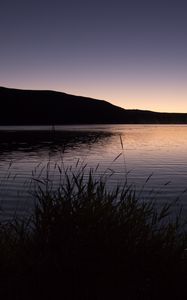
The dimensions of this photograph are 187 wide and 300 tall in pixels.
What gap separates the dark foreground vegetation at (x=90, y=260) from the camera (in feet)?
17.0

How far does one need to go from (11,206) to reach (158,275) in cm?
1628

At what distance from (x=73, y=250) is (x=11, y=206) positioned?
16.1 m

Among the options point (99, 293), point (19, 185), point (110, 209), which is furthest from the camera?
point (19, 185)

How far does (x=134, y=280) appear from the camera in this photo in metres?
5.32

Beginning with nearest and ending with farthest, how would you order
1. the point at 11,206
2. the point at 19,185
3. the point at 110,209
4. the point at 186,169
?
the point at 110,209, the point at 11,206, the point at 19,185, the point at 186,169

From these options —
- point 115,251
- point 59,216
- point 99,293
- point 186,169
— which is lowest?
point 186,169

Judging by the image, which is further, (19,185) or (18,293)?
(19,185)

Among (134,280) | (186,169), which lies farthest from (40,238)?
(186,169)

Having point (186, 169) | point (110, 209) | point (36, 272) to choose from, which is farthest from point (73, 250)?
point (186, 169)

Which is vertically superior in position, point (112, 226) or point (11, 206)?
point (112, 226)

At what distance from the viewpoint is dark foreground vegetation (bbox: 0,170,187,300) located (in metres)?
5.18

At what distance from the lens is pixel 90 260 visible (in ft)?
17.9

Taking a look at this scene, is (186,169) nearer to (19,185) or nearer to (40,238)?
(19,185)

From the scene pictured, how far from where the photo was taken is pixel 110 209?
6043 millimetres
